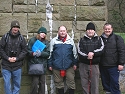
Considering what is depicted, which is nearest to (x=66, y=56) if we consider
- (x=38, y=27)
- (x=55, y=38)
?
(x=55, y=38)

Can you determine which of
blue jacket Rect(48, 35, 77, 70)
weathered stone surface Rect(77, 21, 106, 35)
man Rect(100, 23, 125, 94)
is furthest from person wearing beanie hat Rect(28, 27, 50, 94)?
man Rect(100, 23, 125, 94)

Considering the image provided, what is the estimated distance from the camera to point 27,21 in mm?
6434

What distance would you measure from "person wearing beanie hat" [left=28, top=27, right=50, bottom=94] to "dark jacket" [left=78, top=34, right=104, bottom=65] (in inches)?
30.6

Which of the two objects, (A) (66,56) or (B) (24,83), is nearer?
(A) (66,56)

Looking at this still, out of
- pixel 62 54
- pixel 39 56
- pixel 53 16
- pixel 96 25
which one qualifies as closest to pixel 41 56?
pixel 39 56

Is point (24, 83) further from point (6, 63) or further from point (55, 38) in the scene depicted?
point (55, 38)

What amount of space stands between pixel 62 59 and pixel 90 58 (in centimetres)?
66

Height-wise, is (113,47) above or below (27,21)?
below

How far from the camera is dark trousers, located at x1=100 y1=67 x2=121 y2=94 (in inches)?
241

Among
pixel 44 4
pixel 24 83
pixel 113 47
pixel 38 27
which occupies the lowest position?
pixel 24 83

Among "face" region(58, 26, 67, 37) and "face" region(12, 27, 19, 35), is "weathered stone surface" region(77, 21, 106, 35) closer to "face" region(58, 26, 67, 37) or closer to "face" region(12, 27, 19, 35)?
"face" region(58, 26, 67, 37)

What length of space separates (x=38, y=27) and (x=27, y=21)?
301mm

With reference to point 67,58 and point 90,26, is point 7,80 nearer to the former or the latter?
point 67,58

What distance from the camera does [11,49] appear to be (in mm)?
5840
